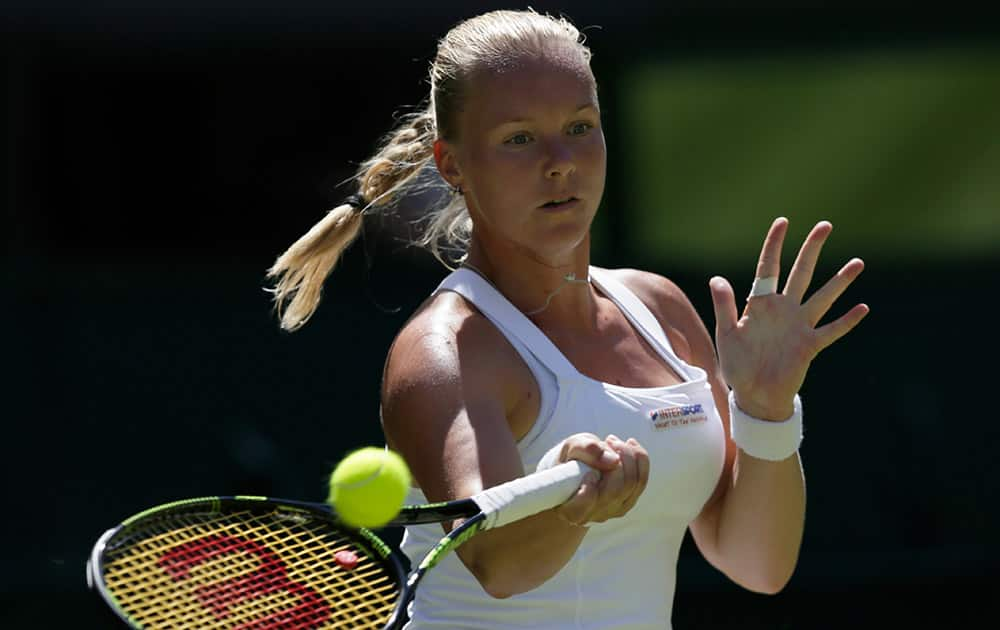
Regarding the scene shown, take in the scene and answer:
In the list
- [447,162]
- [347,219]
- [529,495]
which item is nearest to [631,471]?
[529,495]

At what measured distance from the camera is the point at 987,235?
6840 millimetres

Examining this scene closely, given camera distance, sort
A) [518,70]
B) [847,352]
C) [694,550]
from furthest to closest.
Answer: [847,352] < [694,550] < [518,70]

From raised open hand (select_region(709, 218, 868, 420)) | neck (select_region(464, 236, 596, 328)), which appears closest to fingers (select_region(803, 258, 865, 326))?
raised open hand (select_region(709, 218, 868, 420))

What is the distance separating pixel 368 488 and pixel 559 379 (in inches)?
21.2

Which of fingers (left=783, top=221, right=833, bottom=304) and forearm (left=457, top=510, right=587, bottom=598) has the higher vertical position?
fingers (left=783, top=221, right=833, bottom=304)

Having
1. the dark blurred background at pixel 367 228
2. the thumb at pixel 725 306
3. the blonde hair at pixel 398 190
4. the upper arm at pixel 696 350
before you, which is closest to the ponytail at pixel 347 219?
the blonde hair at pixel 398 190

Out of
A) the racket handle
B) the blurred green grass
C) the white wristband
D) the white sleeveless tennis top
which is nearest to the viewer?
the racket handle

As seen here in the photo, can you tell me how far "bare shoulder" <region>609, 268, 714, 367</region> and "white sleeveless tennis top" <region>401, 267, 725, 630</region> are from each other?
20 centimetres

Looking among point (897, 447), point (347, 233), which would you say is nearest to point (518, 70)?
point (347, 233)

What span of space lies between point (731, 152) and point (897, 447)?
1440mm

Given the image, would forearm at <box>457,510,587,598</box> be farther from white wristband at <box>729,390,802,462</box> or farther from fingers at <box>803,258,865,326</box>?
fingers at <box>803,258,865,326</box>

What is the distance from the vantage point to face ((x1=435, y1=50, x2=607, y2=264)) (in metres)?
2.68

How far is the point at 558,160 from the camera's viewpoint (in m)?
2.66

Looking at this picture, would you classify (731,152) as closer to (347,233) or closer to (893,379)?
(893,379)
